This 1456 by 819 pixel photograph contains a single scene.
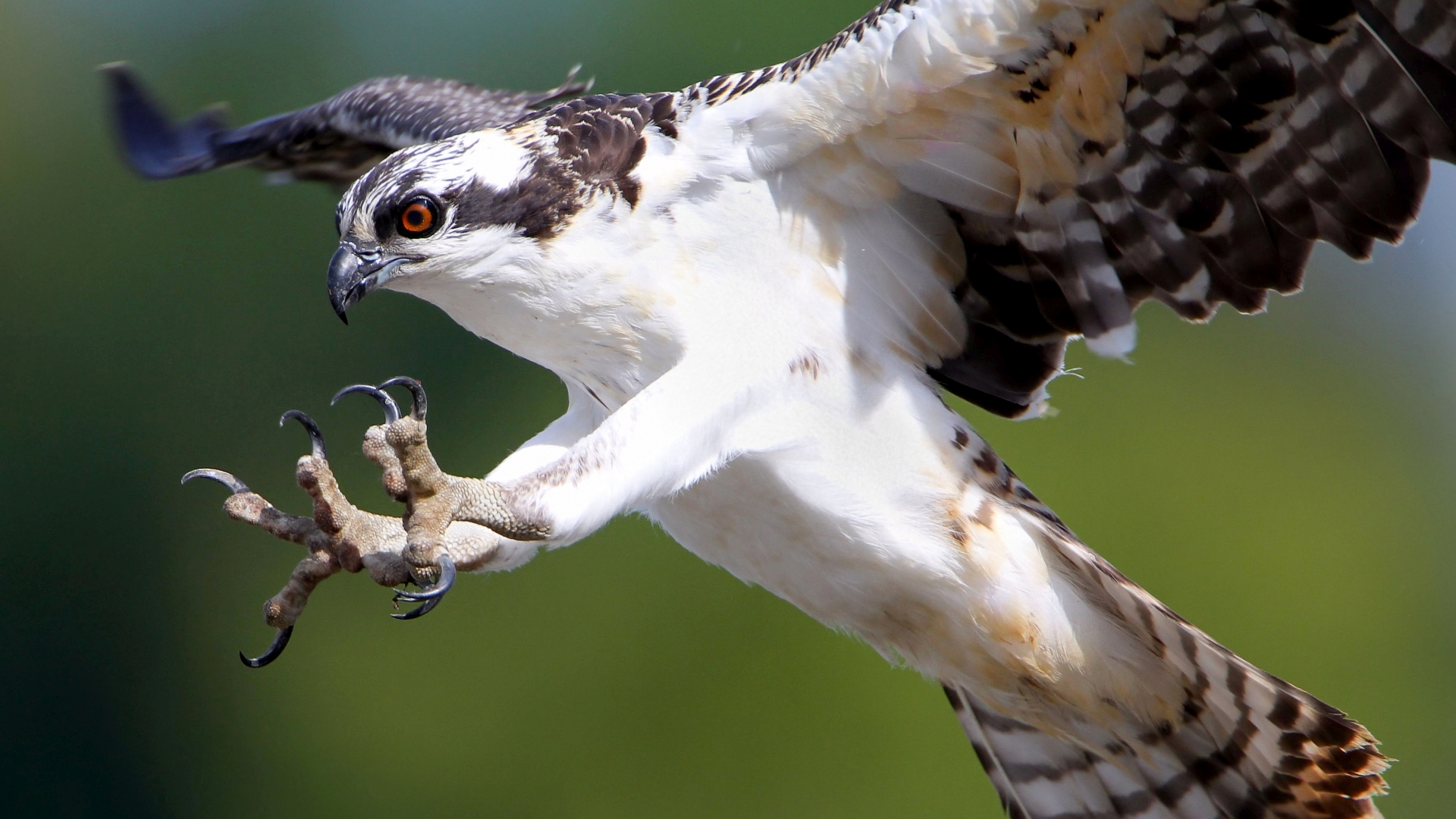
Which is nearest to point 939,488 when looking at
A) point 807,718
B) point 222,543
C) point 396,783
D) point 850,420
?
point 850,420

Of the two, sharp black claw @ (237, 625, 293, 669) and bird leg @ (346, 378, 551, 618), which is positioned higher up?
bird leg @ (346, 378, 551, 618)

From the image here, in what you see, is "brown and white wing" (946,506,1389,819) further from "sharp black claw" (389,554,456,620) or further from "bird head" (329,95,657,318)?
"sharp black claw" (389,554,456,620)

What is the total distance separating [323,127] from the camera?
17.7 feet

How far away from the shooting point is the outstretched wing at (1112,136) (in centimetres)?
330

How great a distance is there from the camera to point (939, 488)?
3.88 m

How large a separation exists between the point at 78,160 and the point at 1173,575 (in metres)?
17.3

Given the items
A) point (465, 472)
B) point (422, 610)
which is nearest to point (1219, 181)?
point (422, 610)

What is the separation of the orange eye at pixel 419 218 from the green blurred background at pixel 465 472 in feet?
25.3

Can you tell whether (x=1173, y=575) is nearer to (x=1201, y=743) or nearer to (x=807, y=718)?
(x=807, y=718)

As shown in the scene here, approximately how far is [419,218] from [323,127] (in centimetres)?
217

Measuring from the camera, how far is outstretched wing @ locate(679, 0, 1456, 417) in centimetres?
330

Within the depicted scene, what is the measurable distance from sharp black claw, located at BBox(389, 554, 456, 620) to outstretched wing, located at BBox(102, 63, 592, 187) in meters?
2.28

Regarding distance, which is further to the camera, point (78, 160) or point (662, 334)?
point (78, 160)

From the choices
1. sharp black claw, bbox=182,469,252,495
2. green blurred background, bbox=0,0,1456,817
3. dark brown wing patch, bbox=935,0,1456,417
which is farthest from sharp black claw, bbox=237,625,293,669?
green blurred background, bbox=0,0,1456,817
